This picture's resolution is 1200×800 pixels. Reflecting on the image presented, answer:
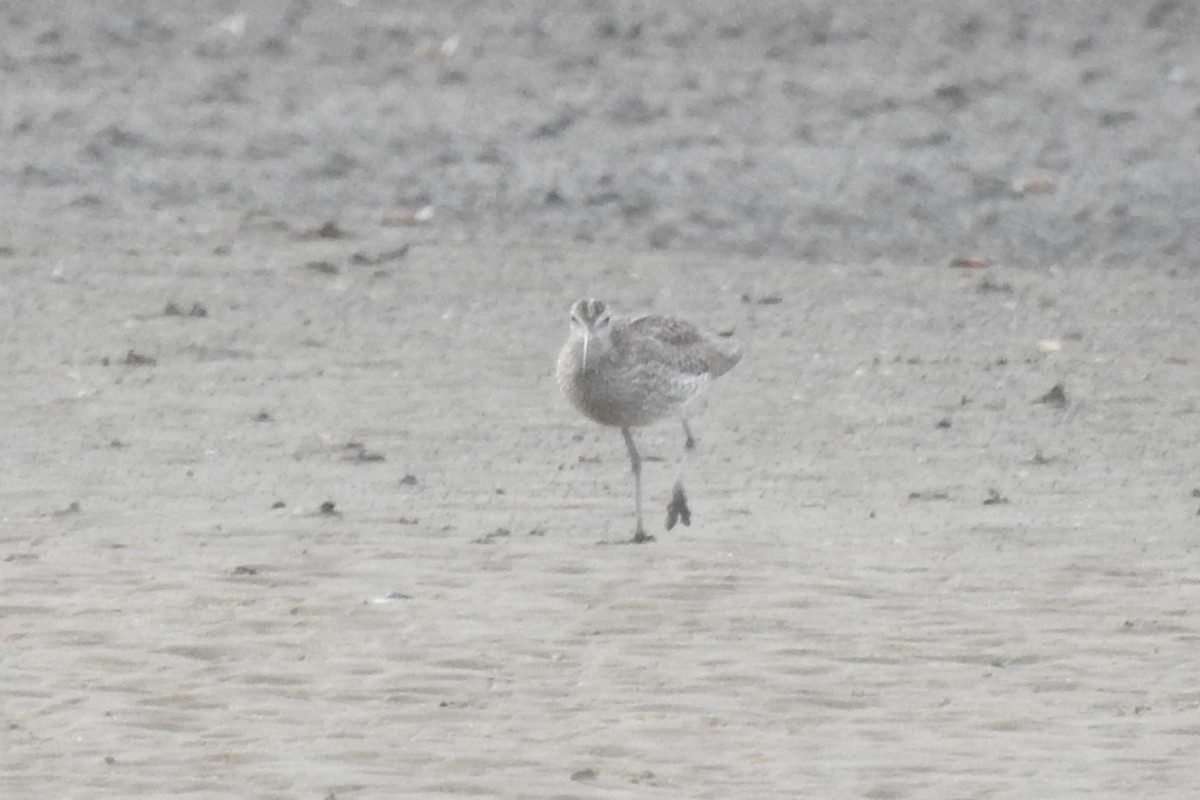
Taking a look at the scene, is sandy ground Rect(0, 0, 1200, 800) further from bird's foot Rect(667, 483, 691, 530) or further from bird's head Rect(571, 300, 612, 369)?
bird's head Rect(571, 300, 612, 369)

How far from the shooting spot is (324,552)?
8820 mm

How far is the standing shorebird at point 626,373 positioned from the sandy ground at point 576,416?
0.29m

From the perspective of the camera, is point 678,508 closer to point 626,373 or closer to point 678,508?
point 678,508

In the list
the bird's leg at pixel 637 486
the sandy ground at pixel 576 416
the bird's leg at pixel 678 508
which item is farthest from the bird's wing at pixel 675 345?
the bird's leg at pixel 678 508

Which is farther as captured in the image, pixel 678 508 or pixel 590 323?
pixel 590 323

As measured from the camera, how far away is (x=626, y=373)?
972cm

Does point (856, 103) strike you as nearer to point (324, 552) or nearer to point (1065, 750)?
point (324, 552)

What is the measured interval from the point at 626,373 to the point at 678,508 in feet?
2.29

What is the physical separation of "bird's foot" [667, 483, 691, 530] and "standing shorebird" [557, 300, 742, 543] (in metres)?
0.32

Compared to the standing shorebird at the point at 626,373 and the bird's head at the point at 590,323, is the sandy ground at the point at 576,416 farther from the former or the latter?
the bird's head at the point at 590,323

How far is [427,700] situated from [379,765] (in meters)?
0.57

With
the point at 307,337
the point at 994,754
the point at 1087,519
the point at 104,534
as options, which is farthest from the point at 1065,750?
the point at 307,337

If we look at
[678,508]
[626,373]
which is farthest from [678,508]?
[626,373]

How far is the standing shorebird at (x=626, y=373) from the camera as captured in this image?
9719 millimetres
